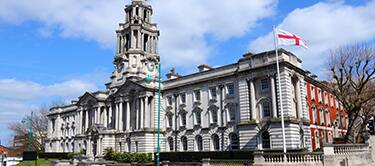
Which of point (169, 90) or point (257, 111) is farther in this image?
point (169, 90)

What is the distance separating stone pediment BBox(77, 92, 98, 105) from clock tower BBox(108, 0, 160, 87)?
415 cm

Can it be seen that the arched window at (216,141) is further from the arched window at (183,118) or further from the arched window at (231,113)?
the arched window at (183,118)

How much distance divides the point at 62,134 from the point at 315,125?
192 feet

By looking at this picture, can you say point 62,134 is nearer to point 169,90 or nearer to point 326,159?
point 169,90

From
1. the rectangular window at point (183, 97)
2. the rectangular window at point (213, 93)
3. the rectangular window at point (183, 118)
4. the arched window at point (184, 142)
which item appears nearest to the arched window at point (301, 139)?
the rectangular window at point (213, 93)

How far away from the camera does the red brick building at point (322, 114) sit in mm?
47969

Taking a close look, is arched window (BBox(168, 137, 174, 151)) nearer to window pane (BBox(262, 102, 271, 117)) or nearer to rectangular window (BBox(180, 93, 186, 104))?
rectangular window (BBox(180, 93, 186, 104))

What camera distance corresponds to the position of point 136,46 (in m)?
67.6

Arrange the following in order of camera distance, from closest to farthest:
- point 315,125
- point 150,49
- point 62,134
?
point 315,125 < point 150,49 < point 62,134

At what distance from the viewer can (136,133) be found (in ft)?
185

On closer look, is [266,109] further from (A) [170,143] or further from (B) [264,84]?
(A) [170,143]

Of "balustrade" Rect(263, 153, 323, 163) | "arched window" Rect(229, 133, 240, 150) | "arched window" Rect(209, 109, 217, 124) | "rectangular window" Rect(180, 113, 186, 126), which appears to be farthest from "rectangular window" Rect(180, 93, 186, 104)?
"balustrade" Rect(263, 153, 323, 163)

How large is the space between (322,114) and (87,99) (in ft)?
148

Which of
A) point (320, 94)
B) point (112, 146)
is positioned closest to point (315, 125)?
point (320, 94)
